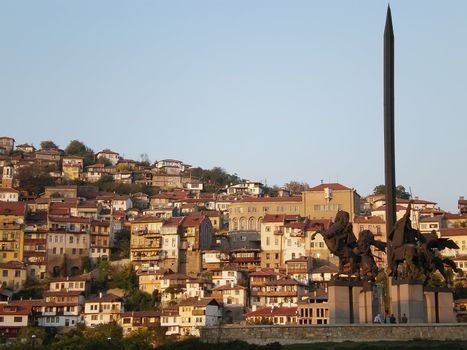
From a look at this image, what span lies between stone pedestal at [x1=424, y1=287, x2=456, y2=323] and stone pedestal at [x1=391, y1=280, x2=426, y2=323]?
0.44 meters

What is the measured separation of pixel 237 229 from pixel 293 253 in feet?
41.8

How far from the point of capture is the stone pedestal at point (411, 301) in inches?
1517

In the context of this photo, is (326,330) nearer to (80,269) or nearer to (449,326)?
(449,326)

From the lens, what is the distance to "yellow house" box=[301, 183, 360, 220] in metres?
98.5

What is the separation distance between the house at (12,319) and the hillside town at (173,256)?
91mm

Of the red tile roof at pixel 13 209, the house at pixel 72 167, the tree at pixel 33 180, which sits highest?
the house at pixel 72 167

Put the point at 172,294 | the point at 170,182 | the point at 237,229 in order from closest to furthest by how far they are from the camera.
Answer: the point at 172,294 → the point at 237,229 → the point at 170,182

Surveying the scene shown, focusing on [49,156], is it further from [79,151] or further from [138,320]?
[138,320]

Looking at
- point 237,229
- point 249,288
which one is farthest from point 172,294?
point 237,229

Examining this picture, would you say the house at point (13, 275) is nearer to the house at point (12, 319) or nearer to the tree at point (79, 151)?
the house at point (12, 319)

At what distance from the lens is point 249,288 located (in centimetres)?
8362

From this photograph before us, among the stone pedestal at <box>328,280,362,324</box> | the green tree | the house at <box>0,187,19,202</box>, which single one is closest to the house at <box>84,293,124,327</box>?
the green tree

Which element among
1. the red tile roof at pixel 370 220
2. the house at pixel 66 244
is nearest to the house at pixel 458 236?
the red tile roof at pixel 370 220

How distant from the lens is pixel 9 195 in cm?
11362
